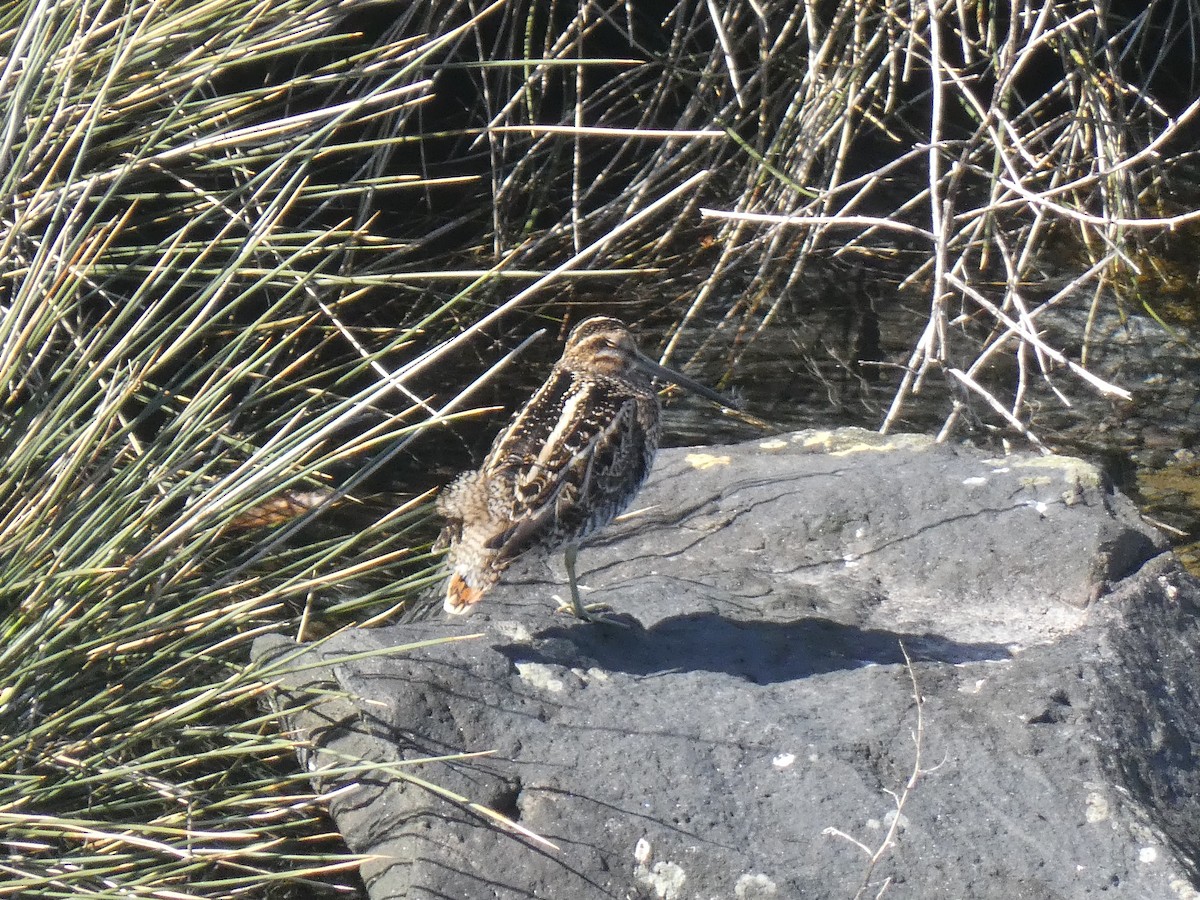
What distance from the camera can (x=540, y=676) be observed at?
11.0 feet

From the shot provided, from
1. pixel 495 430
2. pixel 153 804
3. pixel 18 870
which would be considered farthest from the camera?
pixel 495 430

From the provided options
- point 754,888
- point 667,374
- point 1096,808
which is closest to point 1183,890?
point 1096,808

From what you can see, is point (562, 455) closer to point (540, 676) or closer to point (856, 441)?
point (540, 676)

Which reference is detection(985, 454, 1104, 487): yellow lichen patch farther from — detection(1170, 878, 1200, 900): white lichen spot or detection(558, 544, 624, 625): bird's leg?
detection(1170, 878, 1200, 900): white lichen spot

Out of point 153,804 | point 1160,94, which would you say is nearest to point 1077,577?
point 153,804

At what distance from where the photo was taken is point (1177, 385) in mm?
6457

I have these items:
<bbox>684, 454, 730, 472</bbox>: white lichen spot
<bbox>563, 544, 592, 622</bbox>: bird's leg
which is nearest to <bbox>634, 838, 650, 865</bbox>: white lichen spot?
<bbox>563, 544, 592, 622</bbox>: bird's leg

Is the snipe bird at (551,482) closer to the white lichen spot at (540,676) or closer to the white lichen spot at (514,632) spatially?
the white lichen spot at (514,632)

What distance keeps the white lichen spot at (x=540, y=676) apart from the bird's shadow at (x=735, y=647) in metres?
0.04

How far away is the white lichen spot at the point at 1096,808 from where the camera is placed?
2994mm

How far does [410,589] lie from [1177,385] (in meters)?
4.07

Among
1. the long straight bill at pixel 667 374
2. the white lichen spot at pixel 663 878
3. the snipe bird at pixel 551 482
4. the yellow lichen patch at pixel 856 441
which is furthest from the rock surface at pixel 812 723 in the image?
the long straight bill at pixel 667 374

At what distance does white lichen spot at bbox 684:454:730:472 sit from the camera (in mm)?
4656

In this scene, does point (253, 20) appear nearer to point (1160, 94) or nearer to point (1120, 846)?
point (1120, 846)
